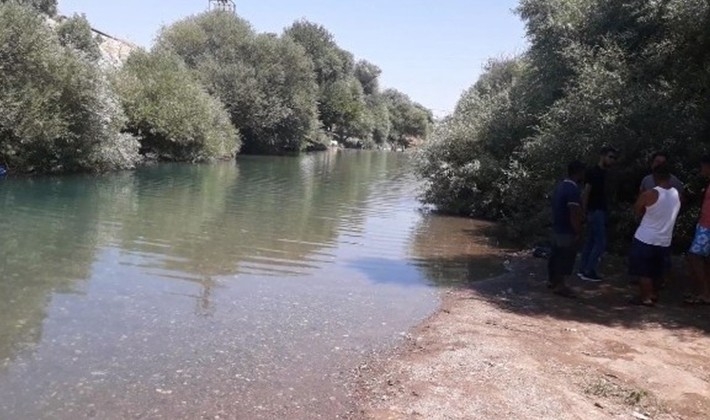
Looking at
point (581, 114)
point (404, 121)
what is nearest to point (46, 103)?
point (581, 114)

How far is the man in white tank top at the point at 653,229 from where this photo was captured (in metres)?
8.99

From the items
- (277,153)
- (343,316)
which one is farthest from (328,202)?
(277,153)

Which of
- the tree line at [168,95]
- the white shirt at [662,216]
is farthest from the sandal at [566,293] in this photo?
the tree line at [168,95]

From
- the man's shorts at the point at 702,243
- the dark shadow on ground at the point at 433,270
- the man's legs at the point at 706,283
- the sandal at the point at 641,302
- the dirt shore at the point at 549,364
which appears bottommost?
the dark shadow on ground at the point at 433,270

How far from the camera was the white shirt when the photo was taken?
898 cm

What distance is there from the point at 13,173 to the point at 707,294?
25899 mm

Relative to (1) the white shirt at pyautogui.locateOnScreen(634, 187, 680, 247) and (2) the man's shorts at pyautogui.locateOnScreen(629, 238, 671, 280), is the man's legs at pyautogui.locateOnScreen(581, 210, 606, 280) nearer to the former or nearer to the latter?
(2) the man's shorts at pyautogui.locateOnScreen(629, 238, 671, 280)

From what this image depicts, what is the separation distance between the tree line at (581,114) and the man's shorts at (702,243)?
136 inches

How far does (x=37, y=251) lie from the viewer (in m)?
12.6

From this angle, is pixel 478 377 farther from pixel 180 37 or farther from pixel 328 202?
pixel 180 37

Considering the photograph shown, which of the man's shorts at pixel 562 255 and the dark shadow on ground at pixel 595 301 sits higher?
the man's shorts at pixel 562 255

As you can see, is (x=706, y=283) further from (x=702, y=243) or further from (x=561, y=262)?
(x=561, y=262)

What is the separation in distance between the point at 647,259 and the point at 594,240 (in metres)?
1.73

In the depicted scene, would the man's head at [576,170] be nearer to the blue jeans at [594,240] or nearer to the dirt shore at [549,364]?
the blue jeans at [594,240]
